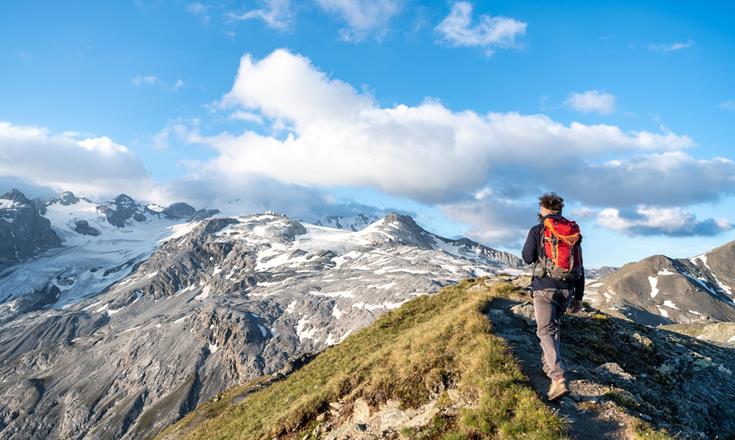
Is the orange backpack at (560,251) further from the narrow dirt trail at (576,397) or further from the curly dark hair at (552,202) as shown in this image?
the narrow dirt trail at (576,397)

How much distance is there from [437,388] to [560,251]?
5.65m

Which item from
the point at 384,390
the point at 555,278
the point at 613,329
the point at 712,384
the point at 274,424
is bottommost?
the point at 274,424

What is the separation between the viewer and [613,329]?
818 inches

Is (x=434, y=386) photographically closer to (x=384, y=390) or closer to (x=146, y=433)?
(x=384, y=390)

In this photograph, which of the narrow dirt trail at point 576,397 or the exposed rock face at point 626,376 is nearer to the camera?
the narrow dirt trail at point 576,397

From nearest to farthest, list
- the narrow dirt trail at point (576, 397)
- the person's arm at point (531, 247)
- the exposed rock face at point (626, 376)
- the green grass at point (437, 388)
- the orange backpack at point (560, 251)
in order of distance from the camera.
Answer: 1. the narrow dirt trail at point (576, 397)
2. the green grass at point (437, 388)
3. the exposed rock face at point (626, 376)
4. the orange backpack at point (560, 251)
5. the person's arm at point (531, 247)

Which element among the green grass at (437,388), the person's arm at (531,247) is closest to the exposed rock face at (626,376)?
the green grass at (437,388)

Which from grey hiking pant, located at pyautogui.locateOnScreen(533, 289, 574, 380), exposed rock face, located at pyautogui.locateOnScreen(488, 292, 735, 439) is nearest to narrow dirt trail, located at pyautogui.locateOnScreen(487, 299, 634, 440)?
exposed rock face, located at pyautogui.locateOnScreen(488, 292, 735, 439)

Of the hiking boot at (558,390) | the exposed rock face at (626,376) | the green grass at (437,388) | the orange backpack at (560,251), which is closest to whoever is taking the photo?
the green grass at (437,388)

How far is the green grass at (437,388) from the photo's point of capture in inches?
472

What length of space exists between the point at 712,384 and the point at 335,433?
48.1 feet

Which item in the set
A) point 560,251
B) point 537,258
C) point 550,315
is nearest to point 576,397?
point 550,315

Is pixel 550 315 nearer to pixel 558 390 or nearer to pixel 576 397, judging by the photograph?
pixel 558 390

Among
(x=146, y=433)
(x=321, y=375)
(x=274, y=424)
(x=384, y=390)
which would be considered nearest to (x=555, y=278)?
(x=384, y=390)
